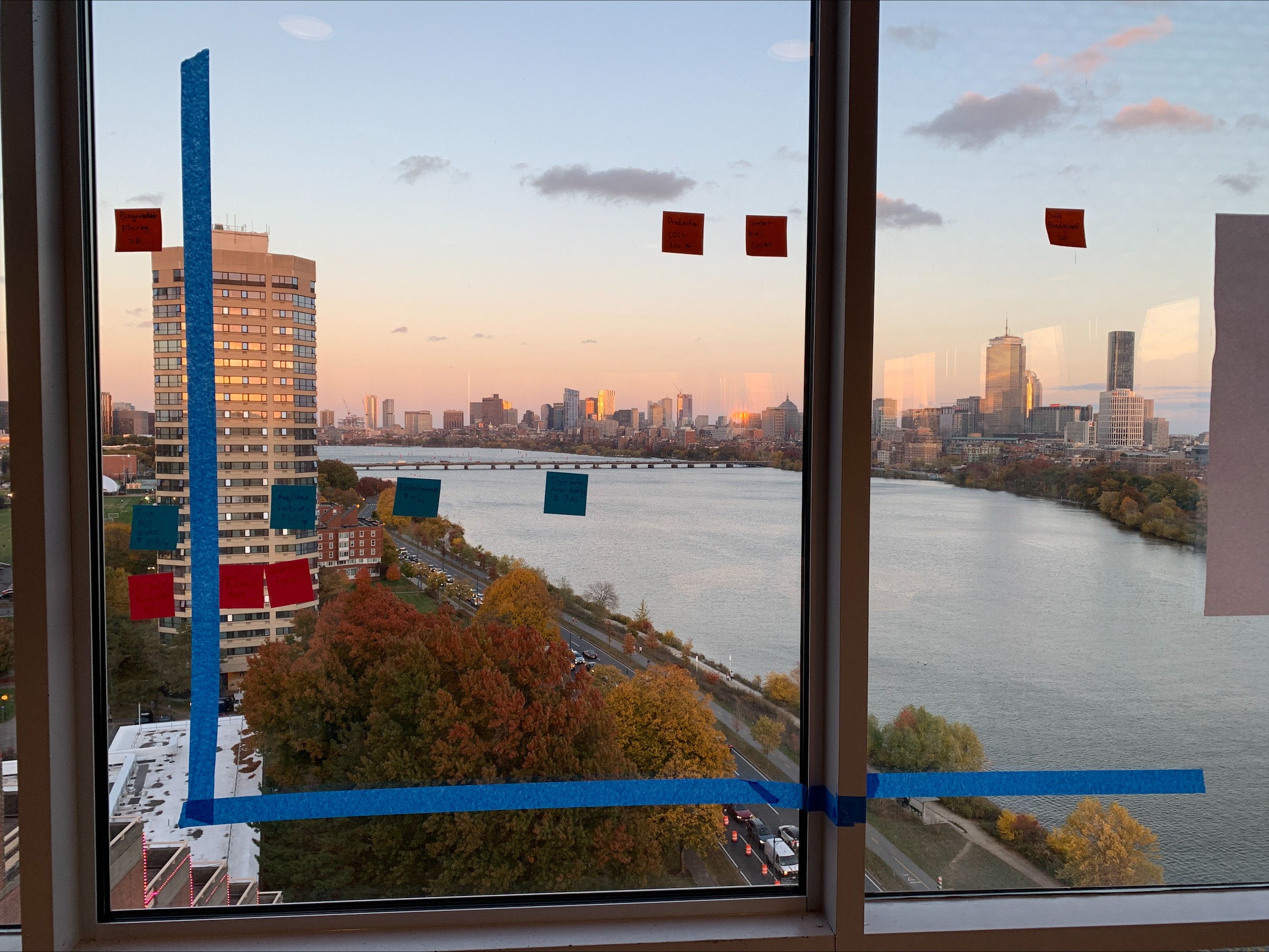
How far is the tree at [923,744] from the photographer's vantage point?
1.55m

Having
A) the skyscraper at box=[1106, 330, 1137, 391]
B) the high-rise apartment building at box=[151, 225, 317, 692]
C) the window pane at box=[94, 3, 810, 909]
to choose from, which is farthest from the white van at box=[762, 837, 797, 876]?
the skyscraper at box=[1106, 330, 1137, 391]

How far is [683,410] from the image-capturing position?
1.56m

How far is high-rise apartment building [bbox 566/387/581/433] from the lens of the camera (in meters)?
1.52

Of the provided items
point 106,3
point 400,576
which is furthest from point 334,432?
point 106,3

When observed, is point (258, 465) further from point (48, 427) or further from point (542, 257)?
point (542, 257)

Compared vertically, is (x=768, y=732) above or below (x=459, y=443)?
below

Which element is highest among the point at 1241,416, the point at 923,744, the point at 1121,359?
the point at 1121,359

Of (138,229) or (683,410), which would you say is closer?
(138,229)

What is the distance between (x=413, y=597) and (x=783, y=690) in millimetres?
804

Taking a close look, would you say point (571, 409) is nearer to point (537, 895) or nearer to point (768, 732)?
point (768, 732)

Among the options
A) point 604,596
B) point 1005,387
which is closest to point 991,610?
point 1005,387

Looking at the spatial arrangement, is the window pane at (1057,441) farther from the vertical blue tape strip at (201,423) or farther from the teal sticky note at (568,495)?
the vertical blue tape strip at (201,423)

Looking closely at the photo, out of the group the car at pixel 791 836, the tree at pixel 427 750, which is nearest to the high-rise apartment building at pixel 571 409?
the tree at pixel 427 750

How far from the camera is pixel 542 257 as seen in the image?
1.52 meters
